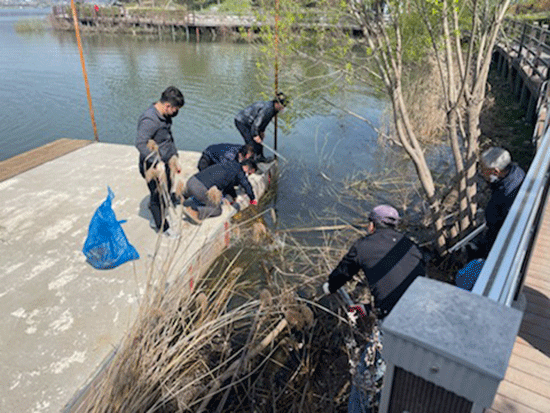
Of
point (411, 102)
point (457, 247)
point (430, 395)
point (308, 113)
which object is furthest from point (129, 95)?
point (430, 395)

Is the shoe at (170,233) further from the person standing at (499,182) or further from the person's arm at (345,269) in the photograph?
the person standing at (499,182)

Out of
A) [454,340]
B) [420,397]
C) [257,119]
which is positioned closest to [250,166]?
[257,119]

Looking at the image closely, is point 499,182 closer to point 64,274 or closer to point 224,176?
point 224,176

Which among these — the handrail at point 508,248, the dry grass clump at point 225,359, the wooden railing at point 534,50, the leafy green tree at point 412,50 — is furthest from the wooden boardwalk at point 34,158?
the wooden railing at point 534,50

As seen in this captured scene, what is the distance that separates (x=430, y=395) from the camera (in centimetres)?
117

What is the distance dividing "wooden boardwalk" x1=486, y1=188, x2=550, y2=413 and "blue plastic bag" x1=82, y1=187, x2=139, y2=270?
327cm

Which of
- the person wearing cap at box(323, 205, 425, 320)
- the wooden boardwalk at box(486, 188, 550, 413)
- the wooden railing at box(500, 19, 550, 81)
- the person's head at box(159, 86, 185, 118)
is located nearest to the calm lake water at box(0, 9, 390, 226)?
the person's head at box(159, 86, 185, 118)

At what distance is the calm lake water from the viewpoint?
827cm

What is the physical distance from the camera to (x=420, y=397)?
1.19 metres

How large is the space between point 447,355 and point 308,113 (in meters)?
11.4

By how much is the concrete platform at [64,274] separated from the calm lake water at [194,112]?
1.80m

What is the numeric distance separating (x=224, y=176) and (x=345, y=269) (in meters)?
2.47

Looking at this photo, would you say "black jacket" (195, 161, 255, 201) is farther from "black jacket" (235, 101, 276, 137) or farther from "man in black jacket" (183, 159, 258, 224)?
"black jacket" (235, 101, 276, 137)

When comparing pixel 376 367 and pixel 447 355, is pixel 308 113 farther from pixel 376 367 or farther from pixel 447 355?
pixel 447 355
